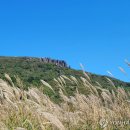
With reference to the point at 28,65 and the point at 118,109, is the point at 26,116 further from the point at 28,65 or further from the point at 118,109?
the point at 28,65

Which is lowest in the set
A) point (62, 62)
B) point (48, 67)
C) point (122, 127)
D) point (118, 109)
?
point (122, 127)

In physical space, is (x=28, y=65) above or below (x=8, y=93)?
above

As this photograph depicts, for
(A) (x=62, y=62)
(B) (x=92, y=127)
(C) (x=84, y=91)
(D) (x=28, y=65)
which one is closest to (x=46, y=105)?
(B) (x=92, y=127)

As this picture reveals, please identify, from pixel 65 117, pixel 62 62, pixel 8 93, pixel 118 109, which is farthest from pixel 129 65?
pixel 62 62

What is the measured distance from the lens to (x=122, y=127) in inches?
295

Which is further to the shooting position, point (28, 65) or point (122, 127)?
point (28, 65)

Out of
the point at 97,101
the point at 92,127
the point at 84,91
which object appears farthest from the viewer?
the point at 84,91

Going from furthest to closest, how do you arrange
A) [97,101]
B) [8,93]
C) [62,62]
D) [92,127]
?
[62,62] < [97,101] < [8,93] < [92,127]

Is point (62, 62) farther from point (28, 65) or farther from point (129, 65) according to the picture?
point (129, 65)

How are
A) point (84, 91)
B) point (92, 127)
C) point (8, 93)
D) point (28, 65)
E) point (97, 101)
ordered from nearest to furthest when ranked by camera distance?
point (92, 127) < point (8, 93) < point (97, 101) < point (84, 91) < point (28, 65)

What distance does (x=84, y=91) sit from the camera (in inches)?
397

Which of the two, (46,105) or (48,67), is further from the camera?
(48,67)

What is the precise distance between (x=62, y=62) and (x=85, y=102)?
9086 cm

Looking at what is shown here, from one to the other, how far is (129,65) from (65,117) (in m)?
1.45
